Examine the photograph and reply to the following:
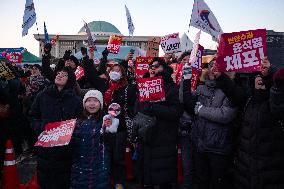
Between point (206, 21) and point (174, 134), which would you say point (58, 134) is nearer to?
point (174, 134)

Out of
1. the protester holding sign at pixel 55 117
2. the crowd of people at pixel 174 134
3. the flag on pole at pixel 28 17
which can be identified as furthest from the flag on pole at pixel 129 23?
the protester holding sign at pixel 55 117

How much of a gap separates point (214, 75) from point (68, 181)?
2217 millimetres

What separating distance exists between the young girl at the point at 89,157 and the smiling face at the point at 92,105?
13 centimetres

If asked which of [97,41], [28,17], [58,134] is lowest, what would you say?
[58,134]

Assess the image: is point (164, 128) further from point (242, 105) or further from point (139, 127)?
point (242, 105)

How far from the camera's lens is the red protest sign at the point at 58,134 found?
358cm

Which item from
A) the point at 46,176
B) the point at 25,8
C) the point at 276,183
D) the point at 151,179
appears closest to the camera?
the point at 276,183

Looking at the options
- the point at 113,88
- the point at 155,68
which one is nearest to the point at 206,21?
the point at 155,68

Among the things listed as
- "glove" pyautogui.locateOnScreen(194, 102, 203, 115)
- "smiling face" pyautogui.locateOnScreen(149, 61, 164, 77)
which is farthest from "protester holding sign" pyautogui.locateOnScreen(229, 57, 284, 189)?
"smiling face" pyautogui.locateOnScreen(149, 61, 164, 77)

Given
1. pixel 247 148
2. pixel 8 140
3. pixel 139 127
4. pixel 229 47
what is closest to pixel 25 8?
pixel 8 140

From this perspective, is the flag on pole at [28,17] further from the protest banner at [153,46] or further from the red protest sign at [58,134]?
the red protest sign at [58,134]

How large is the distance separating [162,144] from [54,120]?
147 cm

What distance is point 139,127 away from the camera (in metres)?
4.74

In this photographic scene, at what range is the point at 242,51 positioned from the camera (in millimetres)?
4113
